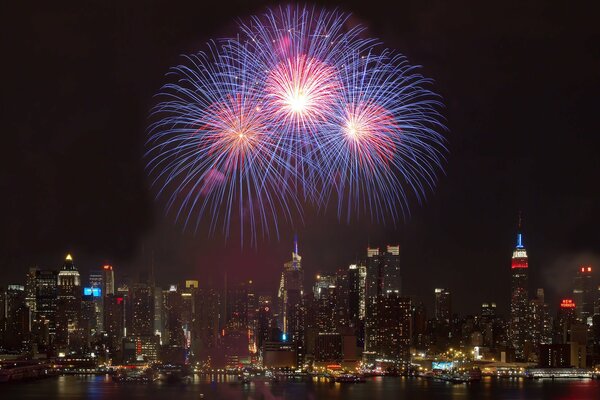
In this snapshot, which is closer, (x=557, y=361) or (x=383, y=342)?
(x=557, y=361)

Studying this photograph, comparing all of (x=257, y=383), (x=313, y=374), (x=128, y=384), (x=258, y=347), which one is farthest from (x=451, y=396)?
(x=258, y=347)

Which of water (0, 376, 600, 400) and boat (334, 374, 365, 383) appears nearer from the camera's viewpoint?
water (0, 376, 600, 400)

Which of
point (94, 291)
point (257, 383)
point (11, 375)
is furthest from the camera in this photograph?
point (94, 291)

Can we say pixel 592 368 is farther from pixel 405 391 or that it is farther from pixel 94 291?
pixel 94 291

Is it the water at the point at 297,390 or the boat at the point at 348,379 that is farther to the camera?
the boat at the point at 348,379

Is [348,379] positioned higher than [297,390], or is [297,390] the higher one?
[297,390]

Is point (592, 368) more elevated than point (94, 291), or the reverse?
point (94, 291)

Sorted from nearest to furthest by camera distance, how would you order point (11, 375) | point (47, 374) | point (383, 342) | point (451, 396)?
point (451, 396) < point (11, 375) < point (47, 374) < point (383, 342)

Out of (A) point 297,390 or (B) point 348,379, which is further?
(B) point 348,379
